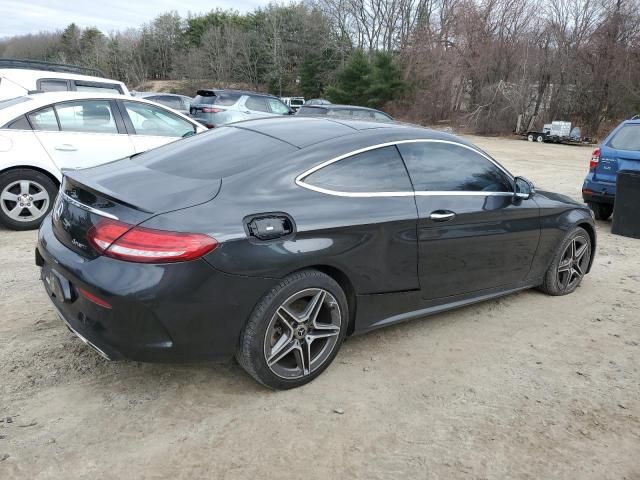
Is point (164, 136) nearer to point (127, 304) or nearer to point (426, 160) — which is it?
point (426, 160)

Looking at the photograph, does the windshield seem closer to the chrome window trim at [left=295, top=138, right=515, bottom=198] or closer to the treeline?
the chrome window trim at [left=295, top=138, right=515, bottom=198]

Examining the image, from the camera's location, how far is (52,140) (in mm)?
6375

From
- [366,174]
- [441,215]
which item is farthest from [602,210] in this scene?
[366,174]

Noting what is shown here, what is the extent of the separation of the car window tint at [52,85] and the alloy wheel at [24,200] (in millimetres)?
3982

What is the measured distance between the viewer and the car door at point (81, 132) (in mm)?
6355

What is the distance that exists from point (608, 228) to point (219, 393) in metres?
7.08

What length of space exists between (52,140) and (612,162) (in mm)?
7596

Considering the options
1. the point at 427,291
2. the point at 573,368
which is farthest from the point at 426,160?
the point at 573,368

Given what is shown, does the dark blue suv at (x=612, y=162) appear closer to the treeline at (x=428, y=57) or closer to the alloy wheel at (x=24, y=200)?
the alloy wheel at (x=24, y=200)

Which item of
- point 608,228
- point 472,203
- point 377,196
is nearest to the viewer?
point 377,196

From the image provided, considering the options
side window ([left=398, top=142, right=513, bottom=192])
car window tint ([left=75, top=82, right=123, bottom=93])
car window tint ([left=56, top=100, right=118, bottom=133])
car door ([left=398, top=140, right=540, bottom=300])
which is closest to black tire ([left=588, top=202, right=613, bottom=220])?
car door ([left=398, top=140, right=540, bottom=300])

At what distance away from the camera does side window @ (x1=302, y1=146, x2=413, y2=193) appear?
3.20 meters

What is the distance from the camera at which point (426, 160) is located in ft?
12.3

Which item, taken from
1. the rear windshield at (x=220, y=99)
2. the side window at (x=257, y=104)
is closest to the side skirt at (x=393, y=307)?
the rear windshield at (x=220, y=99)
